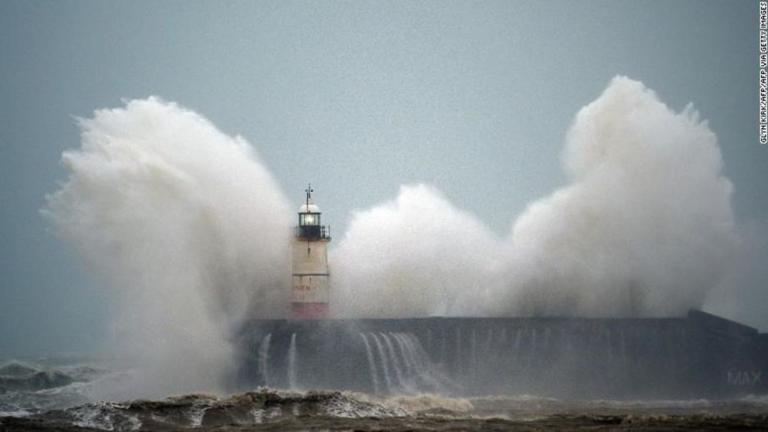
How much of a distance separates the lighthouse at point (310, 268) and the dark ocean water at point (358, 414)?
8.30m

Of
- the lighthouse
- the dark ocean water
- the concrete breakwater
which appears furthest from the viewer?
the lighthouse

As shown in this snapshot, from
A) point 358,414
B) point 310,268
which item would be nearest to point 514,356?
point 310,268

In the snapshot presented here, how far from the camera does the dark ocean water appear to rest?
92.6 ft

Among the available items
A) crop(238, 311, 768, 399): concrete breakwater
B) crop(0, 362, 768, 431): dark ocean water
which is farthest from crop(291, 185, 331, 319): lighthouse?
crop(0, 362, 768, 431): dark ocean water

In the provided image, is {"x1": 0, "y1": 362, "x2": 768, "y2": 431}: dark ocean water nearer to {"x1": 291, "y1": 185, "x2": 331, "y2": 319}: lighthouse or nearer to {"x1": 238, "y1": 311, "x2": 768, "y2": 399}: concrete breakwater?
{"x1": 238, "y1": 311, "x2": 768, "y2": 399}: concrete breakwater

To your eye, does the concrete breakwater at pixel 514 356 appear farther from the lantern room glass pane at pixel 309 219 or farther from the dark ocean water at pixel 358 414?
the lantern room glass pane at pixel 309 219

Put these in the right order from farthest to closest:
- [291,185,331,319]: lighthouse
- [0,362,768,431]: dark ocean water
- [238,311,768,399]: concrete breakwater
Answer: [291,185,331,319]: lighthouse, [238,311,768,399]: concrete breakwater, [0,362,768,431]: dark ocean water

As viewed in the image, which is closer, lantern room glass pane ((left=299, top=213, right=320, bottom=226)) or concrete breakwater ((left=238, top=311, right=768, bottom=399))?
concrete breakwater ((left=238, top=311, right=768, bottom=399))

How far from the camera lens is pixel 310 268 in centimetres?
4672

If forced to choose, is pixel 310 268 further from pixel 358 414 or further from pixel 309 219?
pixel 358 414

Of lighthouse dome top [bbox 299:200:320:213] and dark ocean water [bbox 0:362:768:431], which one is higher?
lighthouse dome top [bbox 299:200:320:213]

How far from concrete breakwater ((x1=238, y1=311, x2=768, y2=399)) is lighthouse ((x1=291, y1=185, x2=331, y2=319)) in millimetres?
4432

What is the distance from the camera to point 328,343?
41.3m

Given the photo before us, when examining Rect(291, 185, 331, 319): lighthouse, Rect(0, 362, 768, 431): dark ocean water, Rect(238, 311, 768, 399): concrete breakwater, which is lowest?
Rect(0, 362, 768, 431): dark ocean water
